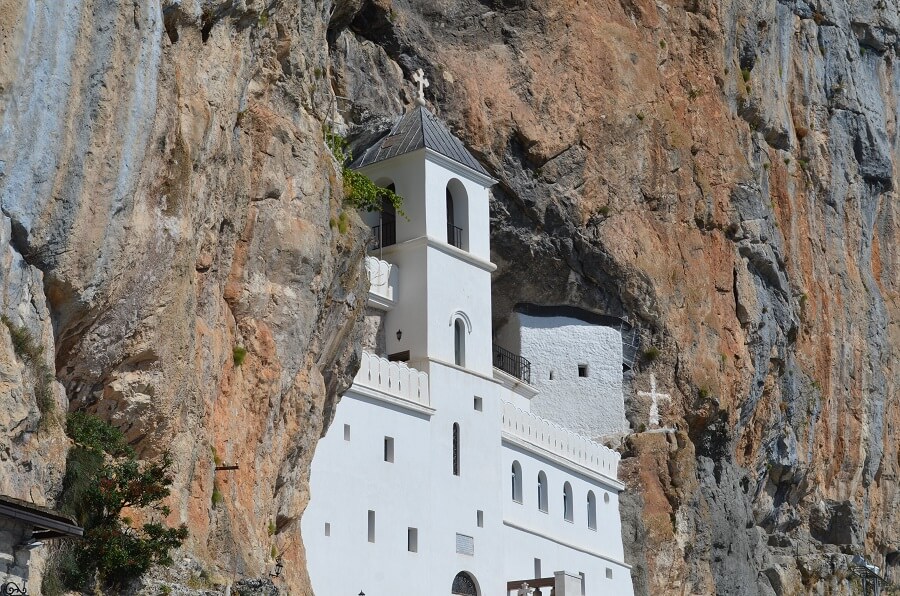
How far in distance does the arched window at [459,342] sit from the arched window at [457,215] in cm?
243

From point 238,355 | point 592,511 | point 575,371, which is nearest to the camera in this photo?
point 238,355

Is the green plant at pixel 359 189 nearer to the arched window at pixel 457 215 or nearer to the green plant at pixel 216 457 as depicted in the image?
the arched window at pixel 457 215

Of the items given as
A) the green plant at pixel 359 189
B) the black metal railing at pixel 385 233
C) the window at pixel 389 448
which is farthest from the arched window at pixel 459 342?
the window at pixel 389 448

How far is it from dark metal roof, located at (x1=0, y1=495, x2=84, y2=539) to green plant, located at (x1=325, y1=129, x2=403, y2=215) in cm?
1543

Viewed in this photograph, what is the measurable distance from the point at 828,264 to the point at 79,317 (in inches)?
1666

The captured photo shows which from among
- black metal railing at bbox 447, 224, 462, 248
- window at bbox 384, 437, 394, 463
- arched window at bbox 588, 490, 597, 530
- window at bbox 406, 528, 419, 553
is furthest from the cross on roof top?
window at bbox 406, 528, 419, 553

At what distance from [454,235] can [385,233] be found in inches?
78.2

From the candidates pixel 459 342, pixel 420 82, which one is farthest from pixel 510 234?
pixel 459 342

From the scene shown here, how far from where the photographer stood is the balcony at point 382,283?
137 ft

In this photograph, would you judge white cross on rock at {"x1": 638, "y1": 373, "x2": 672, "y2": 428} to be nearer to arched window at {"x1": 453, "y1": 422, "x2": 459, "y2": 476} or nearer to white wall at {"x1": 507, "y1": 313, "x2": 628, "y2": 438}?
white wall at {"x1": 507, "y1": 313, "x2": 628, "y2": 438}

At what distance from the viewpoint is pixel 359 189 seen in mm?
40406

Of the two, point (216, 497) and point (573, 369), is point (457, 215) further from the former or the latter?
point (216, 497)

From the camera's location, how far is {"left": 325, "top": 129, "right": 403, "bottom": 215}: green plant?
36.1 m

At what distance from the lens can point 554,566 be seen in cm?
4434
